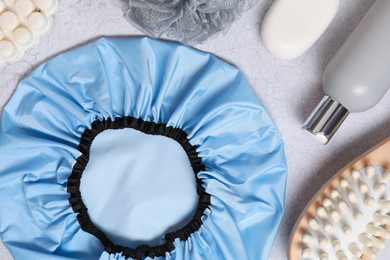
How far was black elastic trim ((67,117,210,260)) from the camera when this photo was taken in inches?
27.8

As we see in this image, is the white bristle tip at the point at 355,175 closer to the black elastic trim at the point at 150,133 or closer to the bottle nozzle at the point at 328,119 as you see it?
the bottle nozzle at the point at 328,119

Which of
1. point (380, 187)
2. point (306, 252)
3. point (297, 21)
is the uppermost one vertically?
point (297, 21)

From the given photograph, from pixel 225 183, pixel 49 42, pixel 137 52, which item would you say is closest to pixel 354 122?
pixel 225 183

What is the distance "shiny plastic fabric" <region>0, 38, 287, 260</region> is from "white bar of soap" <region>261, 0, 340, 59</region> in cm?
7

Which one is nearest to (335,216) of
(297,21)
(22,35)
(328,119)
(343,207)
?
(343,207)

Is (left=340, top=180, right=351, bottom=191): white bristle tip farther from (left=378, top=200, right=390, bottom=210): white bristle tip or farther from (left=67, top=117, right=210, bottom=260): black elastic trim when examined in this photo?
(left=67, top=117, right=210, bottom=260): black elastic trim

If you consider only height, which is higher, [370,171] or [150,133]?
[370,171]

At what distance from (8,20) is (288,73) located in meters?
0.36

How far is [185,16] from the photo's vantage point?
0.66 m

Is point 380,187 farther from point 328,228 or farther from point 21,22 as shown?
point 21,22

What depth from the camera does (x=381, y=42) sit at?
64 cm

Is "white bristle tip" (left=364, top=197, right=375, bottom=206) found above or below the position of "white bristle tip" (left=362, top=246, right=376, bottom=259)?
above

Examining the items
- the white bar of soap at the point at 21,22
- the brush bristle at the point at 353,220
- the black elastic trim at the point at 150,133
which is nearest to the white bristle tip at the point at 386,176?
the brush bristle at the point at 353,220

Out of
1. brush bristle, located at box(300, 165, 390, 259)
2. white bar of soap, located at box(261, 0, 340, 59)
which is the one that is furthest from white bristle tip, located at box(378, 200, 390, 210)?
white bar of soap, located at box(261, 0, 340, 59)
